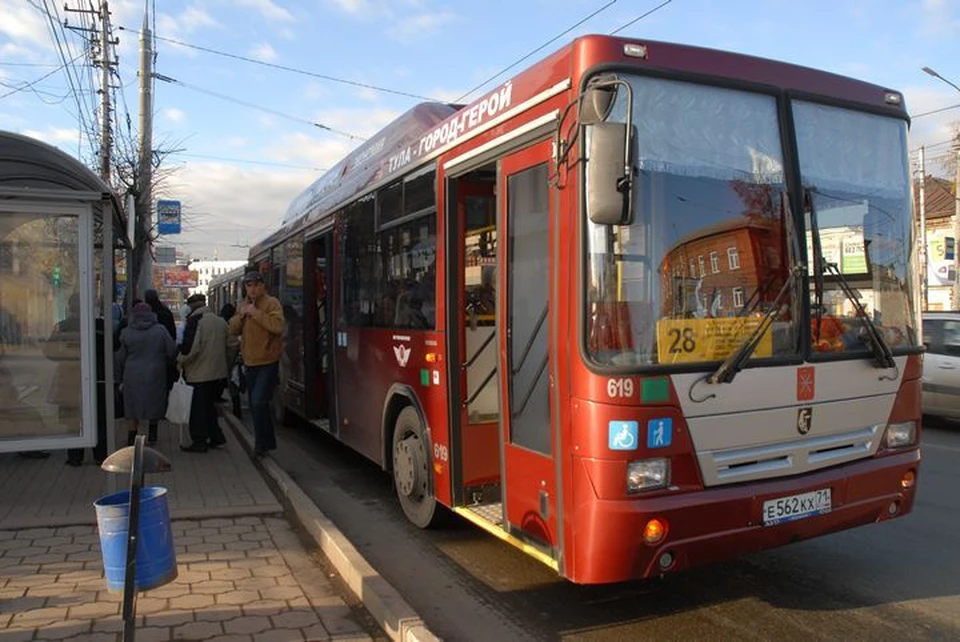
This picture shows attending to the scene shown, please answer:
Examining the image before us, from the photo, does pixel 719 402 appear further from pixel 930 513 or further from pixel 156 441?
pixel 156 441

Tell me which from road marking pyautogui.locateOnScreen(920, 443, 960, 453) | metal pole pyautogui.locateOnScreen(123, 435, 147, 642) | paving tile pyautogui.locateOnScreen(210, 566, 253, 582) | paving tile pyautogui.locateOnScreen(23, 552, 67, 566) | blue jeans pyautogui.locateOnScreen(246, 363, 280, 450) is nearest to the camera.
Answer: metal pole pyautogui.locateOnScreen(123, 435, 147, 642)

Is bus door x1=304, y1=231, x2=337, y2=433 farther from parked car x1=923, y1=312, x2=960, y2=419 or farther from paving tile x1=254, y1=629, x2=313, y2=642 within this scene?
Answer: parked car x1=923, y1=312, x2=960, y2=419

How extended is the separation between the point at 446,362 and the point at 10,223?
3955 mm

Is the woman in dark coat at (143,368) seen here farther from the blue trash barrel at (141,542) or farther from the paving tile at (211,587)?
the blue trash barrel at (141,542)

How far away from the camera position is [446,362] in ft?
17.2

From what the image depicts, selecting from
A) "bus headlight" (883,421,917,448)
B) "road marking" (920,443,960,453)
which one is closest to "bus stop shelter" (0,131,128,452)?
"bus headlight" (883,421,917,448)

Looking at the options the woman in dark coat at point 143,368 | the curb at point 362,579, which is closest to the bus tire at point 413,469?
the curb at point 362,579

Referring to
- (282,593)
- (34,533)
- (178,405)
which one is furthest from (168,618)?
(178,405)

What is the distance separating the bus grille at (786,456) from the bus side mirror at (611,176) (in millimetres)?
1262

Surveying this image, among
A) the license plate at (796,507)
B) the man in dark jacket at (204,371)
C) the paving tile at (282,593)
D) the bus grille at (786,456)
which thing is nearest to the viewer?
the bus grille at (786,456)

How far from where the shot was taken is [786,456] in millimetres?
4023

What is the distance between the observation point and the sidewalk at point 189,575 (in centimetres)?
404

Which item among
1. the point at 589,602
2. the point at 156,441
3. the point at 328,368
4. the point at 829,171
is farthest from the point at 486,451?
the point at 156,441

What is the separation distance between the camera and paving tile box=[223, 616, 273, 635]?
4.01 meters
